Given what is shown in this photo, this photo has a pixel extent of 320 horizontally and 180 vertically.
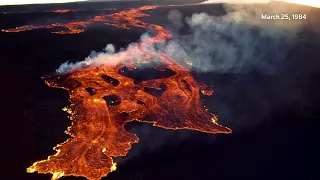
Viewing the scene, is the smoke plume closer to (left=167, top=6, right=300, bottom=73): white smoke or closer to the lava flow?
(left=167, top=6, right=300, bottom=73): white smoke

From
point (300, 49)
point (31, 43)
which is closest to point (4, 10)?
point (31, 43)

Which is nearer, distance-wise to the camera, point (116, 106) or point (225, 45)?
point (116, 106)
